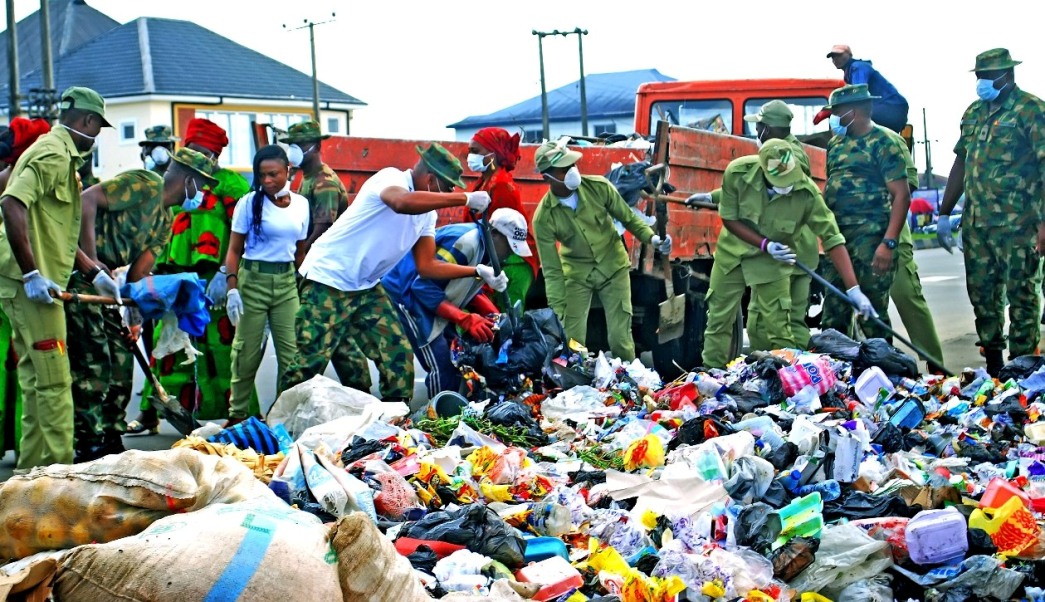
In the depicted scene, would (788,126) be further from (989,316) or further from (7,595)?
(7,595)

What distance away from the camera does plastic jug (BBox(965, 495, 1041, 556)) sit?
178 inches

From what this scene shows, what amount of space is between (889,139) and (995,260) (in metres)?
1.12

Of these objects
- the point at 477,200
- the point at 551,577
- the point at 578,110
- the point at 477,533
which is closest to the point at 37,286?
the point at 477,200

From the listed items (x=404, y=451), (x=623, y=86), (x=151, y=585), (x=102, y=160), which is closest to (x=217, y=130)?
(x=404, y=451)

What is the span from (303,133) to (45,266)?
279 centimetres

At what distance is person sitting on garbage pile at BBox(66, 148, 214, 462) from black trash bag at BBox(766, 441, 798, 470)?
11.3 ft

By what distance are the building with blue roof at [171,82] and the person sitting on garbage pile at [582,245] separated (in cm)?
3876

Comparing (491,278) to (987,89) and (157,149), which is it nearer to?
(157,149)

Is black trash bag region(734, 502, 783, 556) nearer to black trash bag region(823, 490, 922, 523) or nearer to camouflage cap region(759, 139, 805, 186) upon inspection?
black trash bag region(823, 490, 922, 523)

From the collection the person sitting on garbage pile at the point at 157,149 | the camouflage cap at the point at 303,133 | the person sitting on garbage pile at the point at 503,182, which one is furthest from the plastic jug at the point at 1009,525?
the person sitting on garbage pile at the point at 157,149

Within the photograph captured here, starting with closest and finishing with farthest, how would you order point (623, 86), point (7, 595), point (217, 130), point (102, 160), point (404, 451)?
point (7, 595) < point (404, 451) < point (217, 130) < point (102, 160) < point (623, 86)

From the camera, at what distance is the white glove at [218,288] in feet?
25.3

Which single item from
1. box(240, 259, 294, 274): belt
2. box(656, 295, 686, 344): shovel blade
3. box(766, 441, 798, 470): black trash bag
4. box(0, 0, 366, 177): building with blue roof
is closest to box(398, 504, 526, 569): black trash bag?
box(766, 441, 798, 470): black trash bag

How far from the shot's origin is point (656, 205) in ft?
30.2
